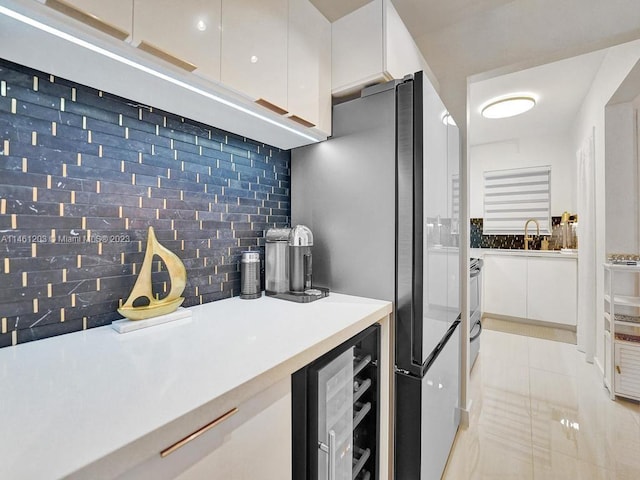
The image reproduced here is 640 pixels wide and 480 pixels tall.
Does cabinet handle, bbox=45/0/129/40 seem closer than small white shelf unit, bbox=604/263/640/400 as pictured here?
Yes

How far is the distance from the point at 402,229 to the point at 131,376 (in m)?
1.09

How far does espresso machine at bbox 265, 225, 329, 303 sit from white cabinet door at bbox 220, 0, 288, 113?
0.58 meters

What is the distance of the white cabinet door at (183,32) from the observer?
811 millimetres

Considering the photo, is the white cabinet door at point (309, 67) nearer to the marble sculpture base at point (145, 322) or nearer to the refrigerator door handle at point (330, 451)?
the marble sculpture base at point (145, 322)

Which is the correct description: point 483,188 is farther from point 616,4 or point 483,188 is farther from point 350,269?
point 350,269

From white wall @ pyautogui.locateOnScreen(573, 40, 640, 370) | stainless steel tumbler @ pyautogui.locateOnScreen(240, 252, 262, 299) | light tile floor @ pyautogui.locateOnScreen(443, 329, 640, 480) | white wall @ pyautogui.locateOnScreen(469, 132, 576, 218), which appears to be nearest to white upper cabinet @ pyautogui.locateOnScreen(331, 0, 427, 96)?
stainless steel tumbler @ pyautogui.locateOnScreen(240, 252, 262, 299)

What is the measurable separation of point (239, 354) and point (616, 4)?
247 cm

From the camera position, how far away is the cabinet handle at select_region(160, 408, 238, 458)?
514 millimetres

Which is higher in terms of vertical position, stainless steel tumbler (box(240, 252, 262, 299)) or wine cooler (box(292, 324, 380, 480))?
stainless steel tumbler (box(240, 252, 262, 299))

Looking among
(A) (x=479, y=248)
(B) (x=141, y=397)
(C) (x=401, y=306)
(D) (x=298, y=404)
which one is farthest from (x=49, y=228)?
(A) (x=479, y=248)

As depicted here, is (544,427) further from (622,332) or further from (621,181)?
(621,181)

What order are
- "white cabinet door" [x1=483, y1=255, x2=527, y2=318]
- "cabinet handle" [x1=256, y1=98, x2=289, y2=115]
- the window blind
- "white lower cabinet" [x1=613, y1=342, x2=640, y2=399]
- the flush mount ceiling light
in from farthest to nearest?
the window blind < "white cabinet door" [x1=483, y1=255, x2=527, y2=318] < the flush mount ceiling light < "white lower cabinet" [x1=613, y1=342, x2=640, y2=399] < "cabinet handle" [x1=256, y1=98, x2=289, y2=115]

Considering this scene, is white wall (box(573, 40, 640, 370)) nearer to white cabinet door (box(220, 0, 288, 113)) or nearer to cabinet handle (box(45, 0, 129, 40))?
white cabinet door (box(220, 0, 288, 113))

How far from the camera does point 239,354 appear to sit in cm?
78
